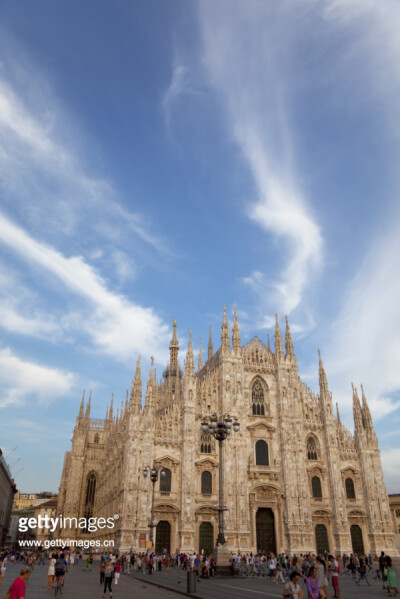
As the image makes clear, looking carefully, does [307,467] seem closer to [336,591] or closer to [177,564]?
[177,564]

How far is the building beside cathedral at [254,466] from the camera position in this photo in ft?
128

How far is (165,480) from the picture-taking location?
40031 millimetres

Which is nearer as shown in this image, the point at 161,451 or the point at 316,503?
the point at 161,451

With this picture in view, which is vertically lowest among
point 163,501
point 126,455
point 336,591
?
point 336,591

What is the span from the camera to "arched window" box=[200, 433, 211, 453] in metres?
42.1

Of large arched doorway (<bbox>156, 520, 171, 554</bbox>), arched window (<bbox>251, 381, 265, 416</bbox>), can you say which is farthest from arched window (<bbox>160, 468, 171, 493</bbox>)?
arched window (<bbox>251, 381, 265, 416</bbox>)

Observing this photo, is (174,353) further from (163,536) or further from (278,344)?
(163,536)

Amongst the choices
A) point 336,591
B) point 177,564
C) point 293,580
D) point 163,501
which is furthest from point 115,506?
point 293,580

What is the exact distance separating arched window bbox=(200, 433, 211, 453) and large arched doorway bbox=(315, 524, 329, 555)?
12661 millimetres

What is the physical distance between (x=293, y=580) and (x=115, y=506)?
35.4 m

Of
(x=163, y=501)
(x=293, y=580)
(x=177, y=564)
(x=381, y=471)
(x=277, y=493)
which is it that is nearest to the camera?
(x=293, y=580)

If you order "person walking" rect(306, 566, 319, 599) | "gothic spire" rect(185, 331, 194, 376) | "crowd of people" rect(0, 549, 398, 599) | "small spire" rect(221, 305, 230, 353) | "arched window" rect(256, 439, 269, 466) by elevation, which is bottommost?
"person walking" rect(306, 566, 319, 599)

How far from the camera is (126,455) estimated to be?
39250 mm

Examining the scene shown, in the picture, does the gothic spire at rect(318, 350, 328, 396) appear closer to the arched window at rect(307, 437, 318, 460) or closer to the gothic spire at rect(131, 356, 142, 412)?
the arched window at rect(307, 437, 318, 460)
